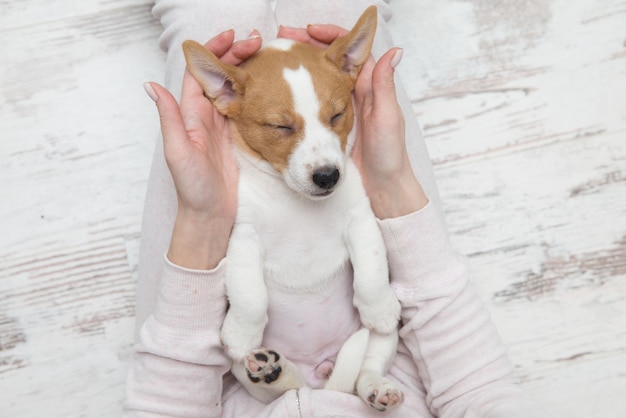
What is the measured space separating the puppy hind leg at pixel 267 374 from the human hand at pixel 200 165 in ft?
0.71

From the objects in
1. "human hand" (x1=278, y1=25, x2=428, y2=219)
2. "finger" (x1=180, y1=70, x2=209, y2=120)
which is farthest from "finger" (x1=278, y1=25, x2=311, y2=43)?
"finger" (x1=180, y1=70, x2=209, y2=120)

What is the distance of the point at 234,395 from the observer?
161cm

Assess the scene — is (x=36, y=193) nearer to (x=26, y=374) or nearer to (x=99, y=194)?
(x=99, y=194)

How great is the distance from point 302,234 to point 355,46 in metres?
0.41

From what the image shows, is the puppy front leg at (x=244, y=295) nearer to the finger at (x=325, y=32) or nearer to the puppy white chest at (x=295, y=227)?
the puppy white chest at (x=295, y=227)

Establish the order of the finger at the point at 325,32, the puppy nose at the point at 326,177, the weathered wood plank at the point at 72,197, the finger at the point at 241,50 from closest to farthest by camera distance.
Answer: the puppy nose at the point at 326,177
the finger at the point at 241,50
the finger at the point at 325,32
the weathered wood plank at the point at 72,197

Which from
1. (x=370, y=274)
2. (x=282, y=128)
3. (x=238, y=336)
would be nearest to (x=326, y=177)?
(x=282, y=128)

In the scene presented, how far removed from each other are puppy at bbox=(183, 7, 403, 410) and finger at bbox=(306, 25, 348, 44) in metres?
0.07

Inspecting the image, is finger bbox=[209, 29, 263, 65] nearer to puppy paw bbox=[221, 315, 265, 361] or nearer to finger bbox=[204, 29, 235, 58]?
finger bbox=[204, 29, 235, 58]

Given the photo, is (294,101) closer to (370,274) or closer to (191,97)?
(191,97)

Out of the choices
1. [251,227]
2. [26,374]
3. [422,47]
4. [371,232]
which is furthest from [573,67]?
[26,374]

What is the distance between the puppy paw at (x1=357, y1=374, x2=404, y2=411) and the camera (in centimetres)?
140

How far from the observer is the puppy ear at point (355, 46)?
140 centimetres

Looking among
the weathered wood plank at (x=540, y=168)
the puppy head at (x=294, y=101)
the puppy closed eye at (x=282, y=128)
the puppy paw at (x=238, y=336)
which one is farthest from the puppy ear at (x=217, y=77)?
the weathered wood plank at (x=540, y=168)
